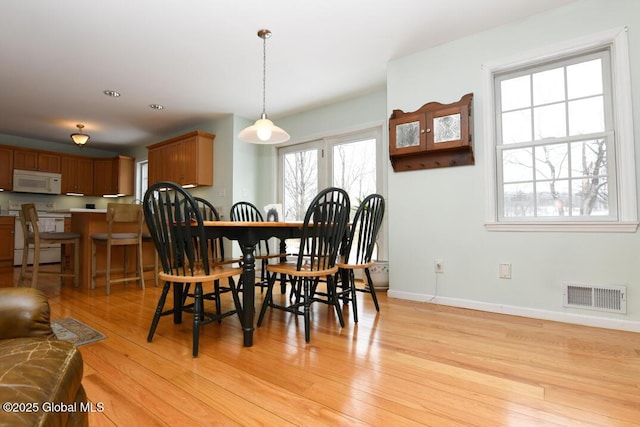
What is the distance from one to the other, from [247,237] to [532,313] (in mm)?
2291

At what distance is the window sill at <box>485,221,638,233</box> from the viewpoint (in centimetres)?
221

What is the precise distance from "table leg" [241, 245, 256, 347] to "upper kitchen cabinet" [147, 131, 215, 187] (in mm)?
3409

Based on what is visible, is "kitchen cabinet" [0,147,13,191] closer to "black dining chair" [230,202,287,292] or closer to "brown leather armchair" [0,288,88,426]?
"black dining chair" [230,202,287,292]

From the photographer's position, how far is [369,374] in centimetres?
154

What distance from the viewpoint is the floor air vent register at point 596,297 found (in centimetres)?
221

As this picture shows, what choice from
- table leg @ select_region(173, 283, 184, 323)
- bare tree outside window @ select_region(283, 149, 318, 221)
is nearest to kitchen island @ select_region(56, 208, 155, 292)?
table leg @ select_region(173, 283, 184, 323)

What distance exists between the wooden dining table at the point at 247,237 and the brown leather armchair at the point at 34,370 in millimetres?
1008

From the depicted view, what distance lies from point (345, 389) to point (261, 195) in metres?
4.07

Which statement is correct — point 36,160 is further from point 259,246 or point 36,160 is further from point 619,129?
point 619,129

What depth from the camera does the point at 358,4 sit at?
245 cm

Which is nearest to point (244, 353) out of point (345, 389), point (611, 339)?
point (345, 389)

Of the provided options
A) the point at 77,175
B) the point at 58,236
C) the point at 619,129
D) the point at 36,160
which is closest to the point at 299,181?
the point at 58,236

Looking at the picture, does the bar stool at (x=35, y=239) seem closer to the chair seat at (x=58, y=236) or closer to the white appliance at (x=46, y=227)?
the chair seat at (x=58, y=236)

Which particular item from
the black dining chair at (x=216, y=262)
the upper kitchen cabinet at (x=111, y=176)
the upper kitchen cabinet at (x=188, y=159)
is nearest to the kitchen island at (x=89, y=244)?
the upper kitchen cabinet at (x=188, y=159)
